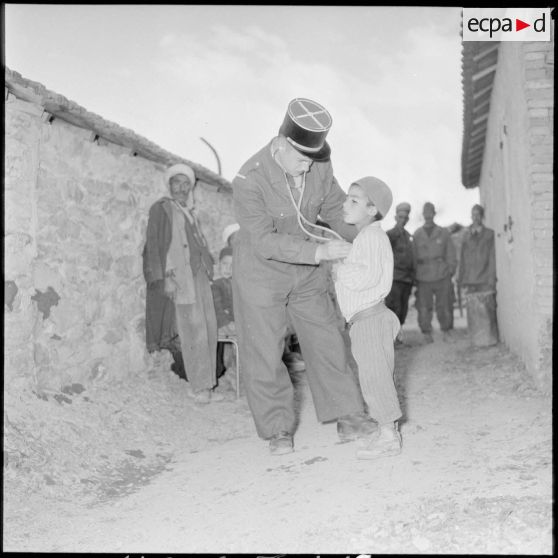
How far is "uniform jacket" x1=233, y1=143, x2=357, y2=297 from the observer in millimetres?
3133

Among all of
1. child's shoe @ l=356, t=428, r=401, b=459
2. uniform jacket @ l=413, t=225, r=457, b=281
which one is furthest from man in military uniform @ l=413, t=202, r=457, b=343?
child's shoe @ l=356, t=428, r=401, b=459

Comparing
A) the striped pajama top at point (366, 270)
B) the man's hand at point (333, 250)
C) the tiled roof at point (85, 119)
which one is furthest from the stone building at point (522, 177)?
the tiled roof at point (85, 119)

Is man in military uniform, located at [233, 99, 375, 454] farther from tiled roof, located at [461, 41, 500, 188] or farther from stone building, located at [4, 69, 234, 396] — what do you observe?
tiled roof, located at [461, 41, 500, 188]

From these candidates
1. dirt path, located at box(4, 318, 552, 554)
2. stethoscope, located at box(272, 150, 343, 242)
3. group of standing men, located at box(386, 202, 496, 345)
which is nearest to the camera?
dirt path, located at box(4, 318, 552, 554)

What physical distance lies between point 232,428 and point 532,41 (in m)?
3.21

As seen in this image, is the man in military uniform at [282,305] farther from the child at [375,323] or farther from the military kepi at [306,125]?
the child at [375,323]

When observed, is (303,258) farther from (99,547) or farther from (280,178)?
(99,547)

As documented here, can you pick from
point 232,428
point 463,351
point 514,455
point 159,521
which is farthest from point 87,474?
point 463,351

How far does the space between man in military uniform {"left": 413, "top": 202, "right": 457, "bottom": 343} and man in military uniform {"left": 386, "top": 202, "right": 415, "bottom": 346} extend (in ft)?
1.40

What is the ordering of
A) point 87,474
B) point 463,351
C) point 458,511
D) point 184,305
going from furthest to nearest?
point 463,351
point 184,305
point 87,474
point 458,511

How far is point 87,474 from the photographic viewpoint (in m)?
3.21

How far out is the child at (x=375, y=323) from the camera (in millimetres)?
2938

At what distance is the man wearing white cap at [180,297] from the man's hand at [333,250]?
80.1 inches

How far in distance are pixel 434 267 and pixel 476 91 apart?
2.21 metres
